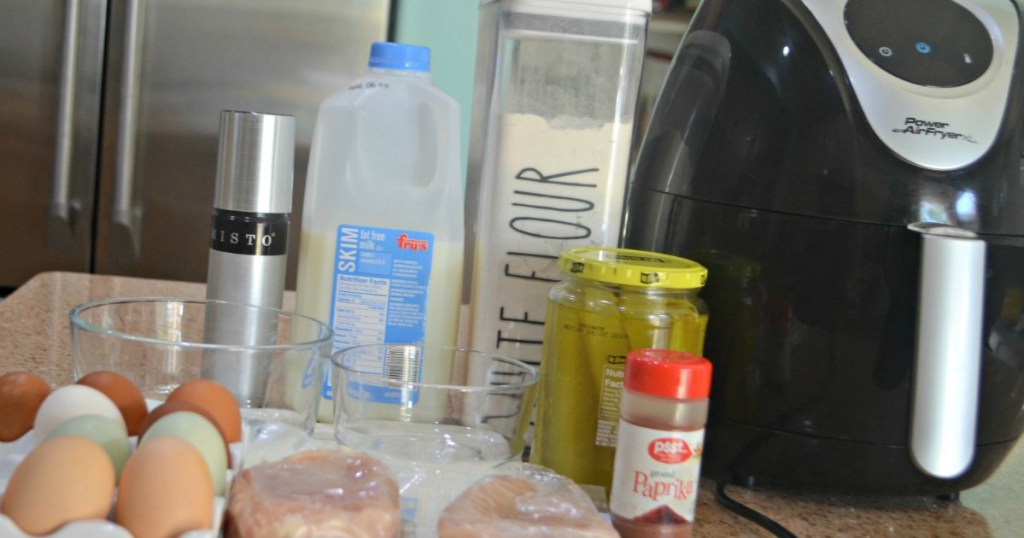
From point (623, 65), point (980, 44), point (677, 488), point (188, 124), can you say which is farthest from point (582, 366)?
point (188, 124)

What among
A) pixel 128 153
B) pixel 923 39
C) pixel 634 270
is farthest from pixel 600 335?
pixel 128 153

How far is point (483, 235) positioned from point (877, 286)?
25 cm

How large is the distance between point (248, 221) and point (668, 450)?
30 centimetres

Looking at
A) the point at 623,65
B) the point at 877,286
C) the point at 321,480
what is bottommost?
the point at 321,480

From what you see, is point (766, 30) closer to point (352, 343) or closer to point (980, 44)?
point (980, 44)

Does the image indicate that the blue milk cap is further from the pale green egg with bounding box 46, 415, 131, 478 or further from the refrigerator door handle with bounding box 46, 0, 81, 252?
the refrigerator door handle with bounding box 46, 0, 81, 252

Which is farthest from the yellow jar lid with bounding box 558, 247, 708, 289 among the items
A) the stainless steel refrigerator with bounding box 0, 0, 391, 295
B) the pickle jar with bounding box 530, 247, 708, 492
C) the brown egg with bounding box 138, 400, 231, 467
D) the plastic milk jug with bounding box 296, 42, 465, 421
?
the stainless steel refrigerator with bounding box 0, 0, 391, 295

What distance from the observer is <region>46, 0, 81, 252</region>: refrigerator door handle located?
1730 millimetres

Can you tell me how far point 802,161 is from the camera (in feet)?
2.02

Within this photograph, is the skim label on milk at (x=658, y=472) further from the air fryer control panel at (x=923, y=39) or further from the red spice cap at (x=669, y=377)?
the air fryer control panel at (x=923, y=39)

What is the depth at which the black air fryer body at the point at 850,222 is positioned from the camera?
0.61 m

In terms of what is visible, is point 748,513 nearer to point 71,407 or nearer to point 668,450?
point 668,450

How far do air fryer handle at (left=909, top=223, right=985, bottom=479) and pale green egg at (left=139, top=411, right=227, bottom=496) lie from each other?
0.39m

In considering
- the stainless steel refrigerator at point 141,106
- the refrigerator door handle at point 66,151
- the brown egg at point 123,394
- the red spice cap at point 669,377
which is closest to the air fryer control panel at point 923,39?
the red spice cap at point 669,377
